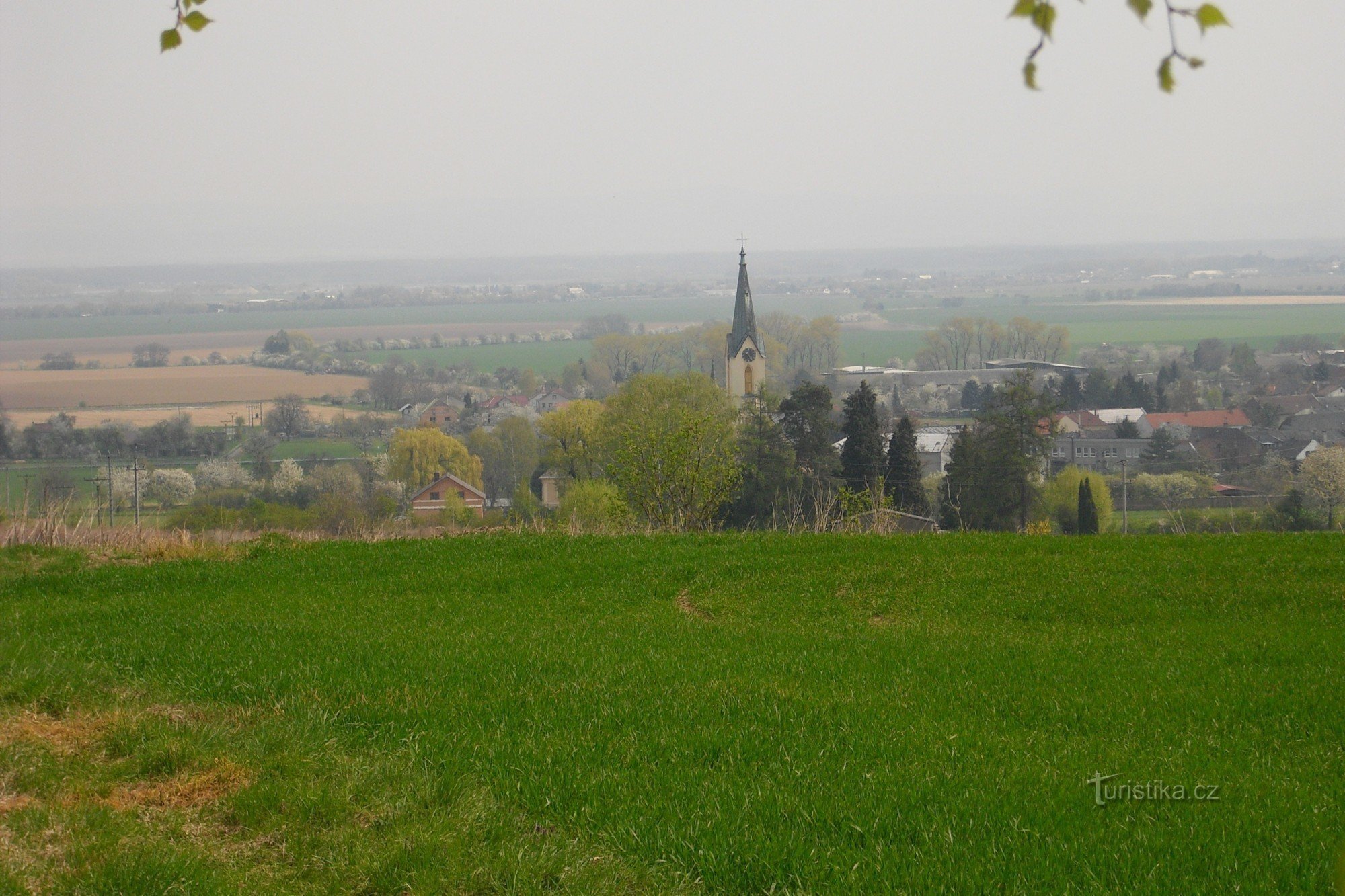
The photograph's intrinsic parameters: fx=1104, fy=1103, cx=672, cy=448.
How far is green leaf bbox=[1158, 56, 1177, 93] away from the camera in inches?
99.9

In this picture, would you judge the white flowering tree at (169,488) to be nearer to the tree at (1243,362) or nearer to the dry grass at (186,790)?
the dry grass at (186,790)

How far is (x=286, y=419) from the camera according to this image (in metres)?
61.3

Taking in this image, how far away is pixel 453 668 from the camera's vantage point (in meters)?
6.54

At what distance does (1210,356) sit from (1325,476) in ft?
159

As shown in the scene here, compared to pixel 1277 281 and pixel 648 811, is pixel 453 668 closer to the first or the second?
pixel 648 811

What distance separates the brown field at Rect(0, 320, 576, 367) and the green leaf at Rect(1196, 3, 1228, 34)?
253 feet

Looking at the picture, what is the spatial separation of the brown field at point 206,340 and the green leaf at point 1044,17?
3029 inches

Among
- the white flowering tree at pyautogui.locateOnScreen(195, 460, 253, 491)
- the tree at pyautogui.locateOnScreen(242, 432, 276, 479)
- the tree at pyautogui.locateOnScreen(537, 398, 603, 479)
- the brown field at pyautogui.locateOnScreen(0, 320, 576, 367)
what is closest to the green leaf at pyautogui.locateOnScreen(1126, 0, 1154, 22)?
the tree at pyautogui.locateOnScreen(537, 398, 603, 479)

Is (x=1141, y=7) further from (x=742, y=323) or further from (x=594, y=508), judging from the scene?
(x=742, y=323)

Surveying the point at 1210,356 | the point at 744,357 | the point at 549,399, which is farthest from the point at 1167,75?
the point at 1210,356

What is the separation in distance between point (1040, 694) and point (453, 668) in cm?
335

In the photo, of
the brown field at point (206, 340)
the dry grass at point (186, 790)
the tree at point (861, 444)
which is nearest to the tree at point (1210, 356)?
the tree at point (861, 444)

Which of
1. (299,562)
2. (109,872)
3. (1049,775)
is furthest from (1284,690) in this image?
(299,562)

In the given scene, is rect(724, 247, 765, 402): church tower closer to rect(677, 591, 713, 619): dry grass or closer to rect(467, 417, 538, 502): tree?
rect(467, 417, 538, 502): tree
